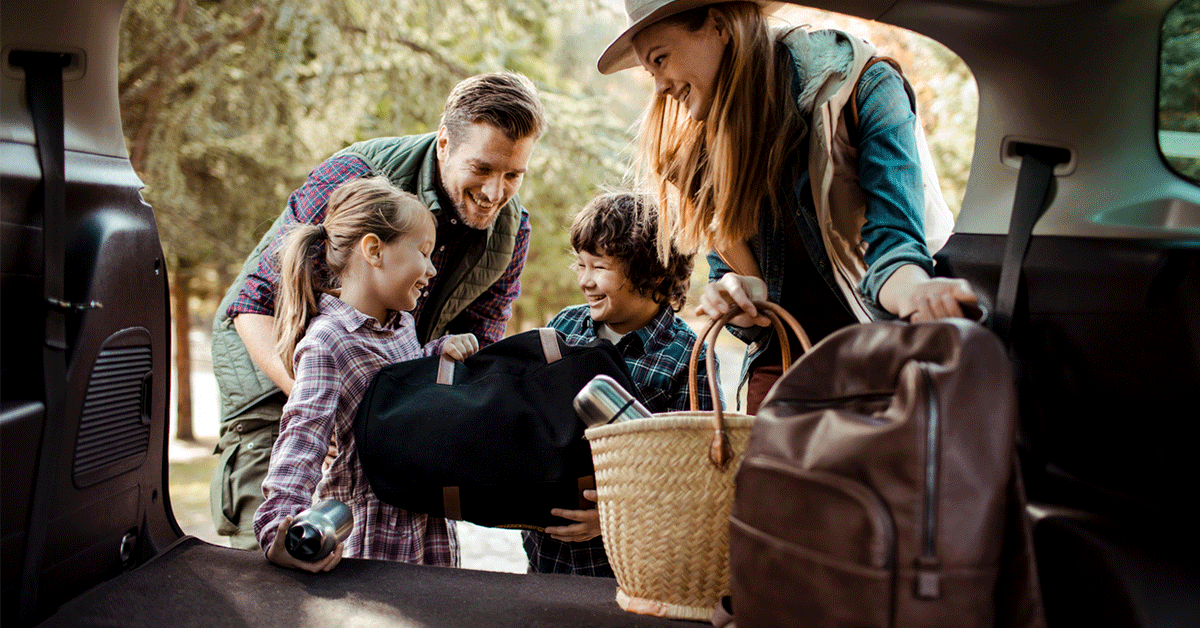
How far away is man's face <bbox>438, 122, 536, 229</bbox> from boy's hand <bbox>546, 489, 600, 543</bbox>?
1.03 metres

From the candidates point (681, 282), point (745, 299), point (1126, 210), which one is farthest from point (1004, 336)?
point (681, 282)

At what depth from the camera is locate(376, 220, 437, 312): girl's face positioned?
2.09 metres

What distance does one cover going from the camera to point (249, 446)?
2379 mm

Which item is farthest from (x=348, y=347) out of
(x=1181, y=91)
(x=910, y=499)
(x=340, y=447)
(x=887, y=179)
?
(x=1181, y=91)

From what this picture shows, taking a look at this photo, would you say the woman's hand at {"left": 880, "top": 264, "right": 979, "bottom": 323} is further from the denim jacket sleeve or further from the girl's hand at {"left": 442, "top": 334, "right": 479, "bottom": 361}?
the girl's hand at {"left": 442, "top": 334, "right": 479, "bottom": 361}

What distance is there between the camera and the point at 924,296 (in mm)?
1248

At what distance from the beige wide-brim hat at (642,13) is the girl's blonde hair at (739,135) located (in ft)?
0.12

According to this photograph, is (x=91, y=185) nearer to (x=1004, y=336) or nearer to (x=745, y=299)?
(x=745, y=299)

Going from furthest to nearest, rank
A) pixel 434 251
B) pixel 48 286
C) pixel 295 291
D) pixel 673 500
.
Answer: pixel 434 251 < pixel 295 291 < pixel 48 286 < pixel 673 500

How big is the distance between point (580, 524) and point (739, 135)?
2.89 feet

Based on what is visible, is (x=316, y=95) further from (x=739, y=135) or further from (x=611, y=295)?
(x=739, y=135)

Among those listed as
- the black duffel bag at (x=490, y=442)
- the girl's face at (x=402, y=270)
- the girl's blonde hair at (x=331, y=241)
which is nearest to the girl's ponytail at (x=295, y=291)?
the girl's blonde hair at (x=331, y=241)

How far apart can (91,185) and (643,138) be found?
3.84 feet

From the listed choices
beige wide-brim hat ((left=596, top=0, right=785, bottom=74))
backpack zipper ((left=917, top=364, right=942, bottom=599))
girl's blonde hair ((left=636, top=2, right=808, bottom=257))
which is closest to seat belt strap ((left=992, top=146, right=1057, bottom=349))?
backpack zipper ((left=917, top=364, right=942, bottom=599))
